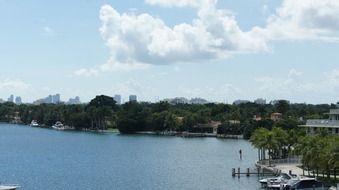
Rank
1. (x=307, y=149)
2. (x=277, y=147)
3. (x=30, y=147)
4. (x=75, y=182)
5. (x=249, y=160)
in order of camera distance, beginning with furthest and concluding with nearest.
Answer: (x=30, y=147) → (x=249, y=160) → (x=277, y=147) → (x=75, y=182) → (x=307, y=149)

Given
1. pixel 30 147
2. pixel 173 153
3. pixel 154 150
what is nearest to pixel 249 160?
pixel 173 153

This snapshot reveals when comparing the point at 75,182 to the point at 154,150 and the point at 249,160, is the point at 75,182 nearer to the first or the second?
the point at 249,160

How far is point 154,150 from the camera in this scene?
134 metres

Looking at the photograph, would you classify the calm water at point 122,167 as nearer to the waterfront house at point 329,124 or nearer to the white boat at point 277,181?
the white boat at point 277,181

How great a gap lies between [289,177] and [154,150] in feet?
228

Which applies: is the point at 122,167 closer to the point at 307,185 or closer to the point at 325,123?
the point at 325,123

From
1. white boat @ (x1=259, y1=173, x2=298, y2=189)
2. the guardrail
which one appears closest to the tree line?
the guardrail

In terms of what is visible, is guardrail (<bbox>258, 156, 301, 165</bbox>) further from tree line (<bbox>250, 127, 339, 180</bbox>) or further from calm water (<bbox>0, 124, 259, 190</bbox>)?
calm water (<bbox>0, 124, 259, 190</bbox>)

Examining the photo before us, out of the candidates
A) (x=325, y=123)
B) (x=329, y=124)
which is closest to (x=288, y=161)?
(x=329, y=124)

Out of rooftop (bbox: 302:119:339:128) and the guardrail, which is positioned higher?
rooftop (bbox: 302:119:339:128)

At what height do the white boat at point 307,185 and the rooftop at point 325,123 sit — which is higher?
the rooftop at point 325,123

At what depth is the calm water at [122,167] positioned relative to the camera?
Result: 73.4 m

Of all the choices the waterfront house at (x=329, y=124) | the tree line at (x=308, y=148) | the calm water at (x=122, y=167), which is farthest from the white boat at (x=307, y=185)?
the waterfront house at (x=329, y=124)

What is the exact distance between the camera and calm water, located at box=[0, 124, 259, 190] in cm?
7344
